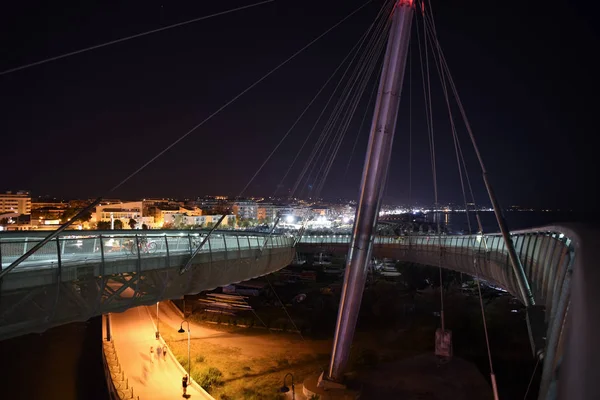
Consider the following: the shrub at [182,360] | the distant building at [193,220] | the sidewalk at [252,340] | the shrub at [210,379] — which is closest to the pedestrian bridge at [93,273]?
the shrub at [210,379]

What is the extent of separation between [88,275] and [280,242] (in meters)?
13.0

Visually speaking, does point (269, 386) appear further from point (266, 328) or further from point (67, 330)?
point (67, 330)

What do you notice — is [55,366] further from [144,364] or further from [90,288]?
[90,288]

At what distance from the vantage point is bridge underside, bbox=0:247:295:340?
27.6 ft

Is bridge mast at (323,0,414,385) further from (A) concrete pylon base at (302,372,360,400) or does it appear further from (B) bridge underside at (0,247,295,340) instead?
(B) bridge underside at (0,247,295,340)

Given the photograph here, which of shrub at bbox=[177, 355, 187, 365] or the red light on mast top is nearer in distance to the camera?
the red light on mast top

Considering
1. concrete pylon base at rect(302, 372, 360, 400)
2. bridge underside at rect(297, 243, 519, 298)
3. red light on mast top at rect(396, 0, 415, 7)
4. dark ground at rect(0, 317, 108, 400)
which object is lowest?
dark ground at rect(0, 317, 108, 400)

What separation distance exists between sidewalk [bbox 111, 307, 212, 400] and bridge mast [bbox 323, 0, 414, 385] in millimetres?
8413

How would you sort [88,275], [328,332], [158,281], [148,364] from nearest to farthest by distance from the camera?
[88,275] < [158,281] < [148,364] < [328,332]

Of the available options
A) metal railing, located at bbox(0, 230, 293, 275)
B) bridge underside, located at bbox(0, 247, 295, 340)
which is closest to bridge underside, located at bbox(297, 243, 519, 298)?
metal railing, located at bbox(0, 230, 293, 275)

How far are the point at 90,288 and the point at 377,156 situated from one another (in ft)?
29.5

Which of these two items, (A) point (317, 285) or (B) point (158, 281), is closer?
(B) point (158, 281)

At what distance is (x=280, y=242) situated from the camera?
22.2 meters

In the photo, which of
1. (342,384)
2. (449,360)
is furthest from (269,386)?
(449,360)
